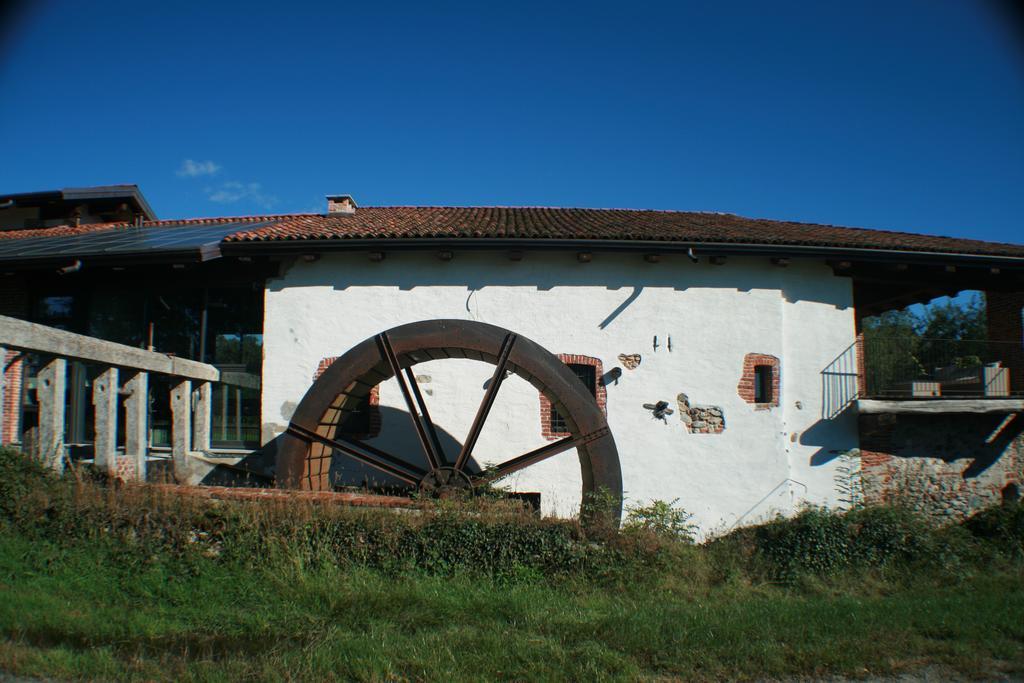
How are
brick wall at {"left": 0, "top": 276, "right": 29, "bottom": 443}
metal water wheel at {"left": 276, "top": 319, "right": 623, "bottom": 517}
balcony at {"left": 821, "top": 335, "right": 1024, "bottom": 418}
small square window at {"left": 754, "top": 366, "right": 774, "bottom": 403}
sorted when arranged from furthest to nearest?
brick wall at {"left": 0, "top": 276, "right": 29, "bottom": 443}, small square window at {"left": 754, "top": 366, "right": 774, "bottom": 403}, balcony at {"left": 821, "top": 335, "right": 1024, "bottom": 418}, metal water wheel at {"left": 276, "top": 319, "right": 623, "bottom": 517}

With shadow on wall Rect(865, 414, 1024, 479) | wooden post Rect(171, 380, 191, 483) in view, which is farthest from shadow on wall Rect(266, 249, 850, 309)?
shadow on wall Rect(865, 414, 1024, 479)

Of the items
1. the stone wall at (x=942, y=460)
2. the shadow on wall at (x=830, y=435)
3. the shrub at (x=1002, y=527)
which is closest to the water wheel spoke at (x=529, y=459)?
the shadow on wall at (x=830, y=435)

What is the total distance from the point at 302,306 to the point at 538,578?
205 inches

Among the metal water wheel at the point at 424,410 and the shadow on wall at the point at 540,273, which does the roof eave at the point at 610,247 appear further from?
the metal water wheel at the point at 424,410

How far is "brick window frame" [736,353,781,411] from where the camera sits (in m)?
8.76

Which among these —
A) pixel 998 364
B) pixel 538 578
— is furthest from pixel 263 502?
pixel 998 364

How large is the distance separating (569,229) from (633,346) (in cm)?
190

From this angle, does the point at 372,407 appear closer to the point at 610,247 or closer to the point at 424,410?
the point at 424,410

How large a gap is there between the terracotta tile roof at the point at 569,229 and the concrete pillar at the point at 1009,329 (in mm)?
758

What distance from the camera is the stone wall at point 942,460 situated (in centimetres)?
869

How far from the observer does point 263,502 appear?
576cm

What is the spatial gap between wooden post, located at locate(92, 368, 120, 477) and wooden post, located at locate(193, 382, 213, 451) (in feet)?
5.84

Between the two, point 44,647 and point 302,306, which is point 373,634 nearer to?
point 44,647

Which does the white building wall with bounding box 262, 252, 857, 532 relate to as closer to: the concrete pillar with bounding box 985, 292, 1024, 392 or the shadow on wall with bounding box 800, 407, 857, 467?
the shadow on wall with bounding box 800, 407, 857, 467
